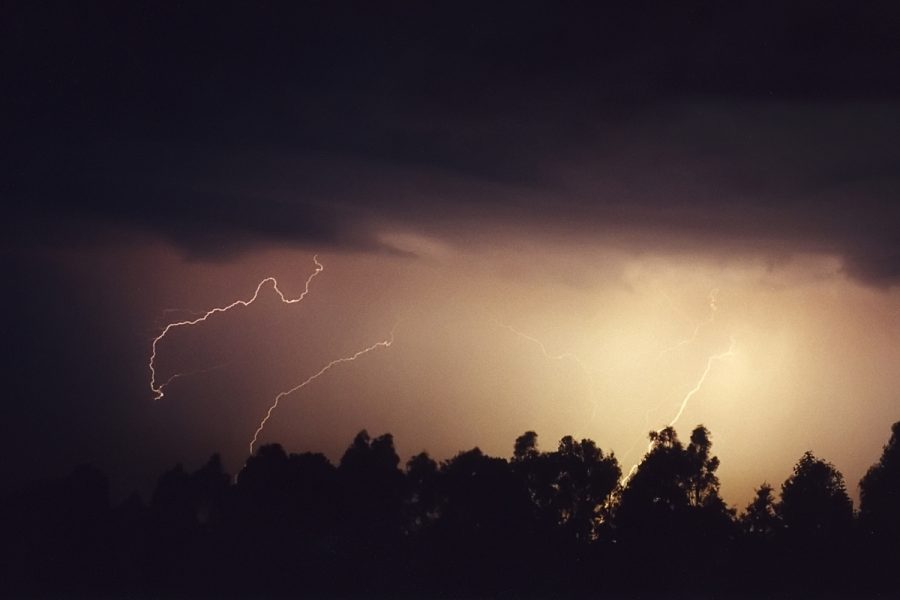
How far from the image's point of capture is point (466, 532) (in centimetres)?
5916

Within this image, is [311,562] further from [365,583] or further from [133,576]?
[133,576]

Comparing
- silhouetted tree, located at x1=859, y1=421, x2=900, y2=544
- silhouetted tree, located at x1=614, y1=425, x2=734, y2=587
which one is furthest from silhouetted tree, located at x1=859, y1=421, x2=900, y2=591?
silhouetted tree, located at x1=614, y1=425, x2=734, y2=587

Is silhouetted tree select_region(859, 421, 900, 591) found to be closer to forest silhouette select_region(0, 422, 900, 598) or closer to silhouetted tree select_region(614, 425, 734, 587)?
forest silhouette select_region(0, 422, 900, 598)

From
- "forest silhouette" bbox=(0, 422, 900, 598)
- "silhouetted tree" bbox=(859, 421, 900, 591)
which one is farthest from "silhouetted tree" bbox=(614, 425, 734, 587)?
"silhouetted tree" bbox=(859, 421, 900, 591)

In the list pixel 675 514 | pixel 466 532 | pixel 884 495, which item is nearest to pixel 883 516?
pixel 884 495

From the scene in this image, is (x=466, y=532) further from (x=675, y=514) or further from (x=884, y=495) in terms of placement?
(x=884, y=495)

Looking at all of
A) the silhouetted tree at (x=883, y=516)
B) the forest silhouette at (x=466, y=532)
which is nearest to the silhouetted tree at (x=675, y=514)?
the forest silhouette at (x=466, y=532)

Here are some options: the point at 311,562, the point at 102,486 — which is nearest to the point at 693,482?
the point at 311,562

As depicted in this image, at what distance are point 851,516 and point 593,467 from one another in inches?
538

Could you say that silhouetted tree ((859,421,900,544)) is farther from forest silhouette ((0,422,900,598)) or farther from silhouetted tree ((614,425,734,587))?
silhouetted tree ((614,425,734,587))

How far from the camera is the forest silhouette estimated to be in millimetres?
57500

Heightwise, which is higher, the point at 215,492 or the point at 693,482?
the point at 693,482

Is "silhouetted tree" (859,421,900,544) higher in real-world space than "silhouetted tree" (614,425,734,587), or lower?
higher

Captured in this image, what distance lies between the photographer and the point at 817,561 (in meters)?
56.8
